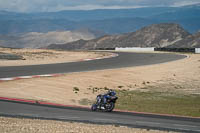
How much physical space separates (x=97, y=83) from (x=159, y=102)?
18.7 feet

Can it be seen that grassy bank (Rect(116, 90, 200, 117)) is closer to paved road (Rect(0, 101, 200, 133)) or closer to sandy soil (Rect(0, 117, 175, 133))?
paved road (Rect(0, 101, 200, 133))

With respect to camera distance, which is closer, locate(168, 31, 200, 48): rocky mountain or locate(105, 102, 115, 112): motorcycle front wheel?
locate(105, 102, 115, 112): motorcycle front wheel

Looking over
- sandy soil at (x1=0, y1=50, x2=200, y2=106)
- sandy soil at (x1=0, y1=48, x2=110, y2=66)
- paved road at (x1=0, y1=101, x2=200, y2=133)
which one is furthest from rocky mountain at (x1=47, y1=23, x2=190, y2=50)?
paved road at (x1=0, y1=101, x2=200, y2=133)

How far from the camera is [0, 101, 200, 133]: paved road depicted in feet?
37.8

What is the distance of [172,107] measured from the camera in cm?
1708

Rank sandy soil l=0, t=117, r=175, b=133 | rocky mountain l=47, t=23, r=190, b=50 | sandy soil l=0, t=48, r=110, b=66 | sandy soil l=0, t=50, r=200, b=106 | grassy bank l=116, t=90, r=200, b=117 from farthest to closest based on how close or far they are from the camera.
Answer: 1. rocky mountain l=47, t=23, r=190, b=50
2. sandy soil l=0, t=48, r=110, b=66
3. sandy soil l=0, t=50, r=200, b=106
4. grassy bank l=116, t=90, r=200, b=117
5. sandy soil l=0, t=117, r=175, b=133

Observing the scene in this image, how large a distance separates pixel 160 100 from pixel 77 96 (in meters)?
3.77

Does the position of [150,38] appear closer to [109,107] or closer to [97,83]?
[97,83]

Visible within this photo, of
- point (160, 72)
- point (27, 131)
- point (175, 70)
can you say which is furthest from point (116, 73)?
point (27, 131)

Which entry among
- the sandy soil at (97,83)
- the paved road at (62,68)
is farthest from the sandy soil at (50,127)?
the paved road at (62,68)

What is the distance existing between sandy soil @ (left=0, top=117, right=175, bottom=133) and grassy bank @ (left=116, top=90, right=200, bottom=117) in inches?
200

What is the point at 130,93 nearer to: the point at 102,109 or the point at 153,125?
the point at 102,109

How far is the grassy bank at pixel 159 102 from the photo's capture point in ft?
52.9

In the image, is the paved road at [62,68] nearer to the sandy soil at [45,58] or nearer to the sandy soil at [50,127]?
the sandy soil at [45,58]
